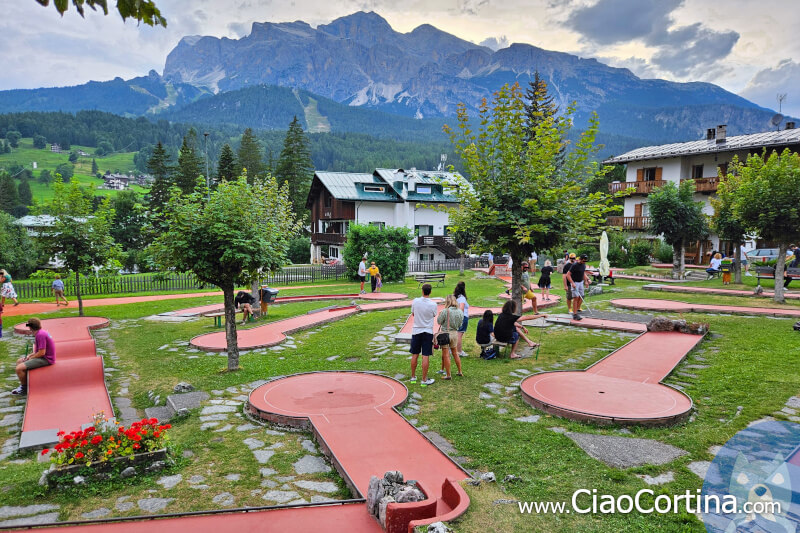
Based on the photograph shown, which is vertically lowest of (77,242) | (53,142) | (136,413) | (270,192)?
(136,413)

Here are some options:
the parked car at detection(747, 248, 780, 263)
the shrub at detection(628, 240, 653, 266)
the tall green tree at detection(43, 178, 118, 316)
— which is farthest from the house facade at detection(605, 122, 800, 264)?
the tall green tree at detection(43, 178, 118, 316)

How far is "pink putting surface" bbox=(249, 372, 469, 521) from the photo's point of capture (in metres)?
5.05

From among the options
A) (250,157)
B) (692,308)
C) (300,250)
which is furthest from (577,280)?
(250,157)

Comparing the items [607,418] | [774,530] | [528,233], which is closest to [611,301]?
[528,233]

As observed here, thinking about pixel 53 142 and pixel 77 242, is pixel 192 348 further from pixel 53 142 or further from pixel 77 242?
pixel 53 142

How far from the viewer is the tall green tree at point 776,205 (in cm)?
1638

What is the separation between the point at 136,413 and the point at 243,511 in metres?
4.28

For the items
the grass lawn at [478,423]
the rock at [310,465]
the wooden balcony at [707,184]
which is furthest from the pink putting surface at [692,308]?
the wooden balcony at [707,184]

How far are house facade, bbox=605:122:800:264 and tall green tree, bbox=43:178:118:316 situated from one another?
30601mm

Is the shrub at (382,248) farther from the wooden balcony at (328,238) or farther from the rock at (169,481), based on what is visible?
the rock at (169,481)

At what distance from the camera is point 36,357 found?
28.2 feet

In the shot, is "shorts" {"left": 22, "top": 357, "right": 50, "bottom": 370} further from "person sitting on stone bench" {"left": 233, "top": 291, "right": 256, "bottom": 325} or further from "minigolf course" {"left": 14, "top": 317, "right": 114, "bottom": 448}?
"person sitting on stone bench" {"left": 233, "top": 291, "right": 256, "bottom": 325}

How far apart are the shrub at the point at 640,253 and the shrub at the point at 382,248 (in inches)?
680

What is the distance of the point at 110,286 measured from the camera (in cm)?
2494
